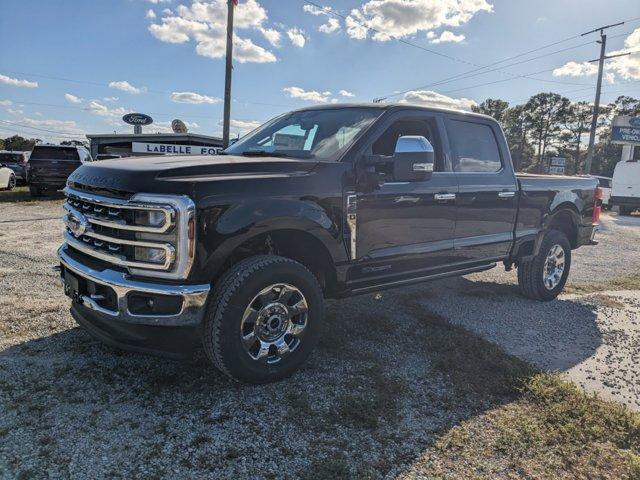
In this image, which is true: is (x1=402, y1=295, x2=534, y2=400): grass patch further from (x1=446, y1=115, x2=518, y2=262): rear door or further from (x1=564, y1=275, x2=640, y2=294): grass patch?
(x1=564, y1=275, x2=640, y2=294): grass patch

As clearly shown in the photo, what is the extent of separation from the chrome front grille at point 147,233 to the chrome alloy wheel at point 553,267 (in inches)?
181

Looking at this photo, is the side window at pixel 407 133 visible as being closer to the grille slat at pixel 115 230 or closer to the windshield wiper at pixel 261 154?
the windshield wiper at pixel 261 154

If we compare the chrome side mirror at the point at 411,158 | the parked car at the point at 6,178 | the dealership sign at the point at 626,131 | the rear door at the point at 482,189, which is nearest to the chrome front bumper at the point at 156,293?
the chrome side mirror at the point at 411,158

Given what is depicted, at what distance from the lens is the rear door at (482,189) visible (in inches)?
185

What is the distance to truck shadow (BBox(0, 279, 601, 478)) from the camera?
2.55 metres

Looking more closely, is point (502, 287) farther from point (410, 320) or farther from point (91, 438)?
point (91, 438)

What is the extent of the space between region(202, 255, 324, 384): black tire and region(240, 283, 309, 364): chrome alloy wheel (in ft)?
0.08

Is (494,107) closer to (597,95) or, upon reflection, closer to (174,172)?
(597,95)

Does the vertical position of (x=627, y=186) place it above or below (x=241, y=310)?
above

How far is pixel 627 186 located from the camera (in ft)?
67.2

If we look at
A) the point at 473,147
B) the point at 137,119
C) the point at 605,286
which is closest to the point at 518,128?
the point at 137,119

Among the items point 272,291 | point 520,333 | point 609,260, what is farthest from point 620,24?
point 272,291

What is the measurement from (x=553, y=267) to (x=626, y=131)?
30.2 metres

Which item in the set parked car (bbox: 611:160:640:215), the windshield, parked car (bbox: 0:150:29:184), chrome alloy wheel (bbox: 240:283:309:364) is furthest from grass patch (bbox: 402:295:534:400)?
parked car (bbox: 0:150:29:184)
